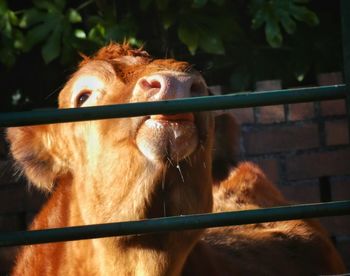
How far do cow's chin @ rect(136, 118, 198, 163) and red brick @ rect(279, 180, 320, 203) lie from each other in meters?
2.31

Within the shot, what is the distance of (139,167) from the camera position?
249 centimetres

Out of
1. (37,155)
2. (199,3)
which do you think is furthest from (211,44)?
(37,155)

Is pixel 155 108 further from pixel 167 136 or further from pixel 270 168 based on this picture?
pixel 270 168

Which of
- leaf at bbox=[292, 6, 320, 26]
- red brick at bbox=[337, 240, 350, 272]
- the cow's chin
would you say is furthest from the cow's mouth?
red brick at bbox=[337, 240, 350, 272]

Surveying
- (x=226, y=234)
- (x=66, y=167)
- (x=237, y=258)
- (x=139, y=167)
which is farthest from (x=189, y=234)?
(x=226, y=234)

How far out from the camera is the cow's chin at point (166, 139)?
237cm

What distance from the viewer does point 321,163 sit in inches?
183

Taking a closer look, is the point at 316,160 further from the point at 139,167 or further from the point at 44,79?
the point at 139,167

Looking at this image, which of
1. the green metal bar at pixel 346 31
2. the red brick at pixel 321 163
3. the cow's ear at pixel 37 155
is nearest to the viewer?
the green metal bar at pixel 346 31

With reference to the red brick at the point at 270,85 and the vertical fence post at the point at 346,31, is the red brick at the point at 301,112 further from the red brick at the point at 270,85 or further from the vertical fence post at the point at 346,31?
the vertical fence post at the point at 346,31

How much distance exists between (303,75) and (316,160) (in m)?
0.51

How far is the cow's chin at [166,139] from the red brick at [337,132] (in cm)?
229

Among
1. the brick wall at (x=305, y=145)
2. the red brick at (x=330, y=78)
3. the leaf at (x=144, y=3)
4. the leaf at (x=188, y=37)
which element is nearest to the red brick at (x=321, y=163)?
the brick wall at (x=305, y=145)

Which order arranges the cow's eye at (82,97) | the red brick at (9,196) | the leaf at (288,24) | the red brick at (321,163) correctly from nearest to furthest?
the cow's eye at (82,97), the leaf at (288,24), the red brick at (9,196), the red brick at (321,163)
